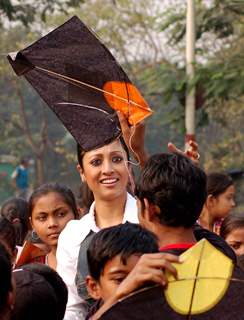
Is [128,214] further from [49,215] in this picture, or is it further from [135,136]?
[49,215]

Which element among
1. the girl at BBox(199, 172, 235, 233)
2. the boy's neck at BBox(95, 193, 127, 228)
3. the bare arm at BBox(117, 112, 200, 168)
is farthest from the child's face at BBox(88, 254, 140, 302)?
the girl at BBox(199, 172, 235, 233)

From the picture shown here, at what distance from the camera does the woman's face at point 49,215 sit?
5238 mm

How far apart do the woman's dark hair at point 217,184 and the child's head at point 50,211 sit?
164 cm

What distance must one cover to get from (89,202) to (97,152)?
5.24ft

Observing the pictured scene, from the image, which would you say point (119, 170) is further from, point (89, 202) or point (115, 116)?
point (89, 202)

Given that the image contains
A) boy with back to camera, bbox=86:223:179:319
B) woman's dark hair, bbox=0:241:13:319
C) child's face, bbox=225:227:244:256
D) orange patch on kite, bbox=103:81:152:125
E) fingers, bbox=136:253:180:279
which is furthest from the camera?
child's face, bbox=225:227:244:256

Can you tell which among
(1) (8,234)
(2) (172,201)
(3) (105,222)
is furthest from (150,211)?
(1) (8,234)

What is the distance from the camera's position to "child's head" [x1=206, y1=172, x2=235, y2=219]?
22.3 feet

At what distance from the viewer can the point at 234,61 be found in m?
14.1

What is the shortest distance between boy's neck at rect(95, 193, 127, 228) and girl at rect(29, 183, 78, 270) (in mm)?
959

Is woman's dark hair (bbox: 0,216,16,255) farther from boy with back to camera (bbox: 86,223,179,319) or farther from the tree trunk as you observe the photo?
the tree trunk

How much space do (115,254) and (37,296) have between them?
0.29 m

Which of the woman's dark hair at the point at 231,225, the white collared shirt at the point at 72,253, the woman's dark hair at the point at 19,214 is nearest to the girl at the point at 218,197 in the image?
the woman's dark hair at the point at 231,225

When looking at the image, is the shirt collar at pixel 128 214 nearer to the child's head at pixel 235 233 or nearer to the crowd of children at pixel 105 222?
the crowd of children at pixel 105 222
